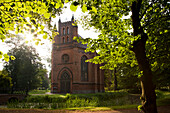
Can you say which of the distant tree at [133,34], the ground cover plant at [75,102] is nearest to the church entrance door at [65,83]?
the ground cover plant at [75,102]

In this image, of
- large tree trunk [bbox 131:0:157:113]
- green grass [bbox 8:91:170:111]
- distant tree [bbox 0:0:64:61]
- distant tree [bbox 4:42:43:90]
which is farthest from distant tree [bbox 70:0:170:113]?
distant tree [bbox 4:42:43:90]

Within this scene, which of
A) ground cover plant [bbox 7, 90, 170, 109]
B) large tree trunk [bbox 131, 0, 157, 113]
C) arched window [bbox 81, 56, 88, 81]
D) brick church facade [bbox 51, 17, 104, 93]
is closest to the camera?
large tree trunk [bbox 131, 0, 157, 113]

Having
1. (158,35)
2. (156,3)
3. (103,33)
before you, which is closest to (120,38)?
(103,33)

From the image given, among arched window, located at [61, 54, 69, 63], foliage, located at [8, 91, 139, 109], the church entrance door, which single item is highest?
arched window, located at [61, 54, 69, 63]

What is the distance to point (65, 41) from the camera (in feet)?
92.4

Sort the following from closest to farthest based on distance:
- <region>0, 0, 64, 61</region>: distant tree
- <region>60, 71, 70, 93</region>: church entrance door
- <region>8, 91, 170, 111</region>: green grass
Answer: <region>0, 0, 64, 61</region>: distant tree → <region>8, 91, 170, 111</region>: green grass → <region>60, 71, 70, 93</region>: church entrance door

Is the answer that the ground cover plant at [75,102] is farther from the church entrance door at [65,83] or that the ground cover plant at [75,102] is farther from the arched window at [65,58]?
the arched window at [65,58]

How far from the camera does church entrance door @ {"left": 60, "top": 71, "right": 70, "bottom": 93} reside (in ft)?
87.8

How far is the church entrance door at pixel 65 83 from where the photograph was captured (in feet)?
87.8

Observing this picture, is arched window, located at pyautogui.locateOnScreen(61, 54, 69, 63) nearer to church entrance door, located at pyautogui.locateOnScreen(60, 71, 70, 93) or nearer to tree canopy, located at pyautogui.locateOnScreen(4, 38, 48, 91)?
church entrance door, located at pyautogui.locateOnScreen(60, 71, 70, 93)

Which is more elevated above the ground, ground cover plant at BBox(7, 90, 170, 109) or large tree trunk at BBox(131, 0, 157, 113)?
large tree trunk at BBox(131, 0, 157, 113)

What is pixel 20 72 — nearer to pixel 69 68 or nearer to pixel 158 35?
pixel 69 68

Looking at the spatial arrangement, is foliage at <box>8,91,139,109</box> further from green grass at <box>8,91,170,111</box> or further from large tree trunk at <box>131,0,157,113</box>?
large tree trunk at <box>131,0,157,113</box>

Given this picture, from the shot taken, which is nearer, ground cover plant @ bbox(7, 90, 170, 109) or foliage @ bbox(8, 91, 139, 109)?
ground cover plant @ bbox(7, 90, 170, 109)
